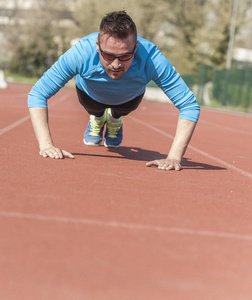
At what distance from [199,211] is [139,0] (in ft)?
160

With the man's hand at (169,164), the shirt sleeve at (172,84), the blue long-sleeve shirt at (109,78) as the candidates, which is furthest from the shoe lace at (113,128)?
the shirt sleeve at (172,84)

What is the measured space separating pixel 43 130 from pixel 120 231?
2349mm

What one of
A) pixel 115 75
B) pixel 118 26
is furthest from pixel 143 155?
pixel 118 26

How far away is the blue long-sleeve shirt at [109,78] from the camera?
4.81 metres

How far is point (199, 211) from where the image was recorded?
3527 millimetres

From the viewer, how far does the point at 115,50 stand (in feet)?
14.9

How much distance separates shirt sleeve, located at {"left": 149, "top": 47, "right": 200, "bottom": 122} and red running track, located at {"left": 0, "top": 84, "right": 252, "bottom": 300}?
0.58 metres

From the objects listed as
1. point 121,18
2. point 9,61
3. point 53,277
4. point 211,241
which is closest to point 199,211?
point 211,241

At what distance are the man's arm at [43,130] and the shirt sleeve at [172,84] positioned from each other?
106cm

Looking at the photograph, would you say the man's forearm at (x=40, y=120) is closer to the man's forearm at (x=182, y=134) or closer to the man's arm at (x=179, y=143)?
the man's arm at (x=179, y=143)

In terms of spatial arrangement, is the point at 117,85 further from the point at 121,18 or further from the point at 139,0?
the point at 139,0

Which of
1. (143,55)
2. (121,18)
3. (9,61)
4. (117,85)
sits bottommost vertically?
(9,61)

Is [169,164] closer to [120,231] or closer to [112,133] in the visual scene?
[112,133]

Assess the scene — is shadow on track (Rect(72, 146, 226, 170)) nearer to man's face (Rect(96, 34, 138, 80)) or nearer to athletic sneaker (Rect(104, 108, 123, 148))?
athletic sneaker (Rect(104, 108, 123, 148))
